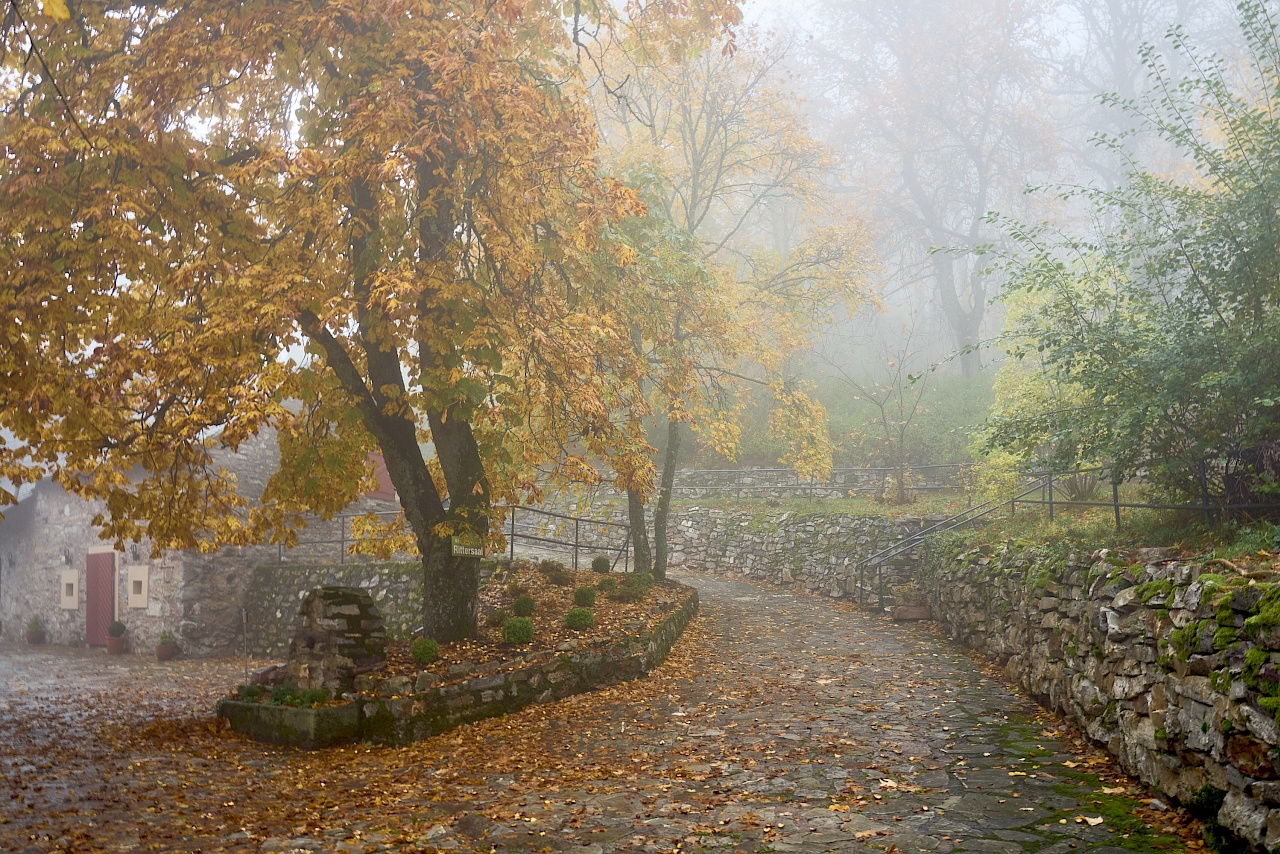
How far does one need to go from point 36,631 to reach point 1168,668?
27514 millimetres

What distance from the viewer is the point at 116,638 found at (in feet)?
69.7

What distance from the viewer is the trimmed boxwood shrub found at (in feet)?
33.4

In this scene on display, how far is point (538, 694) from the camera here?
10766mm

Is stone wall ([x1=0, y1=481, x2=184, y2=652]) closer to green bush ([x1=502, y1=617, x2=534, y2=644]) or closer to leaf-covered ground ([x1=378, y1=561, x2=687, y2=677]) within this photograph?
leaf-covered ground ([x1=378, y1=561, x2=687, y2=677])

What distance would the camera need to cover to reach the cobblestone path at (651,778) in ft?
20.2

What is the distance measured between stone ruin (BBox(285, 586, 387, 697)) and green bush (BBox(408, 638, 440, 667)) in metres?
0.55

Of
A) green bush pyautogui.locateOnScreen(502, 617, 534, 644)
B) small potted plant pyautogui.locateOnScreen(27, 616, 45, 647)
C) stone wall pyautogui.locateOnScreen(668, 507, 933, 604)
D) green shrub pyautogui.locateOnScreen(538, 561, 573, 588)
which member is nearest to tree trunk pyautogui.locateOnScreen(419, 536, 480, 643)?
green bush pyautogui.locateOnScreen(502, 617, 534, 644)

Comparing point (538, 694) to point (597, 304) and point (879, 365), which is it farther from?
point (879, 365)

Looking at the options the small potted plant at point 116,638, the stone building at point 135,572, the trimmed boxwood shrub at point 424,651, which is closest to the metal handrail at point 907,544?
the trimmed boxwood shrub at point 424,651

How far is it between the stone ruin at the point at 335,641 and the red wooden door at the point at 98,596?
13906 millimetres

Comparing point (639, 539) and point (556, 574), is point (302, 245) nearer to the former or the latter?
point (556, 574)

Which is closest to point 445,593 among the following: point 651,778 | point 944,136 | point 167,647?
point 651,778

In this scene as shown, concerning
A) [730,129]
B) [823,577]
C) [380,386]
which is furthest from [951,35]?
[380,386]

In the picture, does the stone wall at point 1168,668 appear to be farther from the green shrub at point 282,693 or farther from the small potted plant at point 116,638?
the small potted plant at point 116,638
